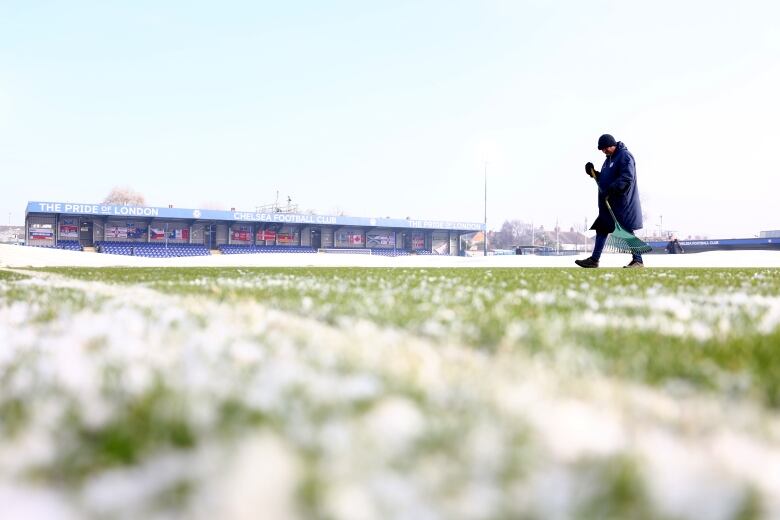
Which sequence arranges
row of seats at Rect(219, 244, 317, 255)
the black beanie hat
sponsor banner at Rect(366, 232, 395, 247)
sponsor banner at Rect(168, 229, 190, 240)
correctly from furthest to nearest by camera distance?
sponsor banner at Rect(366, 232, 395, 247) → row of seats at Rect(219, 244, 317, 255) → sponsor banner at Rect(168, 229, 190, 240) → the black beanie hat

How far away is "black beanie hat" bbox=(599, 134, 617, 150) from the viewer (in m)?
12.5

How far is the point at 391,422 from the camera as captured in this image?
1331 mm

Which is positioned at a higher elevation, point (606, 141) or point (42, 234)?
point (606, 141)

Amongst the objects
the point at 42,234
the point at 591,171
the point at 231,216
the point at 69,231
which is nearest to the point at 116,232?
the point at 69,231

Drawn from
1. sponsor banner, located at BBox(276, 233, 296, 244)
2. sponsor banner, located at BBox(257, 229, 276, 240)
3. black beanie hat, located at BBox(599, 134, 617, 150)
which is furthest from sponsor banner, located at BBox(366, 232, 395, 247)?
black beanie hat, located at BBox(599, 134, 617, 150)

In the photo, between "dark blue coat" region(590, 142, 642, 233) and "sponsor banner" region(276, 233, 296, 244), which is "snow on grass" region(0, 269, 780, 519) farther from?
"sponsor banner" region(276, 233, 296, 244)

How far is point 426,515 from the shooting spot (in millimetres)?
925

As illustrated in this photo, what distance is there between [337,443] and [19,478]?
0.61 m

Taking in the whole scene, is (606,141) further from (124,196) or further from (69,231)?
(124,196)

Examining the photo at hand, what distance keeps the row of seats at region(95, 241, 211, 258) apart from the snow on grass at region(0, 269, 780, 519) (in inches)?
2250

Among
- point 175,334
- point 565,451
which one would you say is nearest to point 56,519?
point 565,451

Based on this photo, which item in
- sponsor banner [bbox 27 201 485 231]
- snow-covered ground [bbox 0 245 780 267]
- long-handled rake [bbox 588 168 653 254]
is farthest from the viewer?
sponsor banner [bbox 27 201 485 231]

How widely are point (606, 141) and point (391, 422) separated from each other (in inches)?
490

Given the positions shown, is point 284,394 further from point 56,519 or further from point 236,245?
point 236,245
